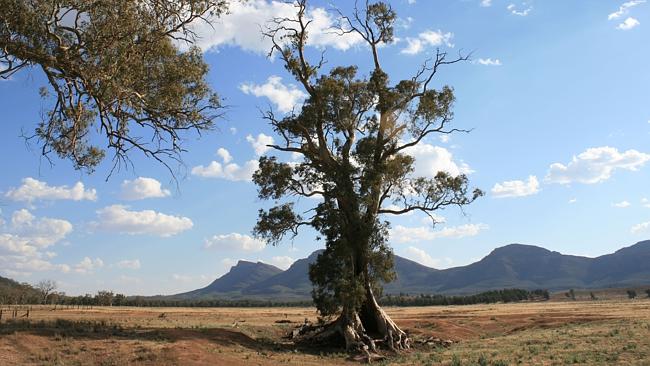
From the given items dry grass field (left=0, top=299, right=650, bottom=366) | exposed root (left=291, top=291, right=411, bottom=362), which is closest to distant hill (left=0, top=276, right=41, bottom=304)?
dry grass field (left=0, top=299, right=650, bottom=366)

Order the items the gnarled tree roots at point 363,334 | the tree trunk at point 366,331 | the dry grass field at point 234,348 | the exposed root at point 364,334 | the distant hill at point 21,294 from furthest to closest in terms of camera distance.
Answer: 1. the distant hill at point 21,294
2. the tree trunk at point 366,331
3. the gnarled tree roots at point 363,334
4. the exposed root at point 364,334
5. the dry grass field at point 234,348

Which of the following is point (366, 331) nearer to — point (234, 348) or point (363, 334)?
point (363, 334)

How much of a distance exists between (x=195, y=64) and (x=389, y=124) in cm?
1600

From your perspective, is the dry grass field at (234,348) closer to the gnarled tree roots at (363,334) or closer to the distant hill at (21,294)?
the gnarled tree roots at (363,334)

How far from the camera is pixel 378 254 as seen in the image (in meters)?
33.8

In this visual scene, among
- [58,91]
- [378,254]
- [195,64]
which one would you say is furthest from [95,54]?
[378,254]

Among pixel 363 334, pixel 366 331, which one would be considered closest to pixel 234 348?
pixel 363 334

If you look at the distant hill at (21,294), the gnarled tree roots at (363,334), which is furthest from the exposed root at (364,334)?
the distant hill at (21,294)

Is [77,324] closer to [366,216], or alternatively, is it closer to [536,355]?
[366,216]

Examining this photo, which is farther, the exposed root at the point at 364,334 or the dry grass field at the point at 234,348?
the exposed root at the point at 364,334

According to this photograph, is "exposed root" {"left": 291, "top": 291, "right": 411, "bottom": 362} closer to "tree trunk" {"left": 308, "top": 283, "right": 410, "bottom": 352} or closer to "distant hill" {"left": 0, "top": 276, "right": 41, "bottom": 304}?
"tree trunk" {"left": 308, "top": 283, "right": 410, "bottom": 352}

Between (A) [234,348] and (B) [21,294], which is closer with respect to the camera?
(A) [234,348]

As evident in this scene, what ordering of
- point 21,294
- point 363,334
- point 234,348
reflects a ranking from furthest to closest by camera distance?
point 21,294, point 363,334, point 234,348

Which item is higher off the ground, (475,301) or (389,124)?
(389,124)
